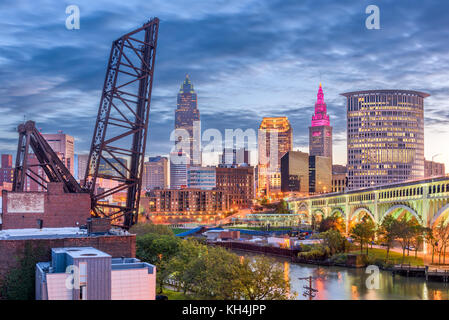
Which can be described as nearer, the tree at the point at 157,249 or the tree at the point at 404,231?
the tree at the point at 157,249

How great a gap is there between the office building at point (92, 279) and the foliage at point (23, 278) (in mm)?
1772

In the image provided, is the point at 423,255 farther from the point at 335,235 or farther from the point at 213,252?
the point at 213,252

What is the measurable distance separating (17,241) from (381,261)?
166ft

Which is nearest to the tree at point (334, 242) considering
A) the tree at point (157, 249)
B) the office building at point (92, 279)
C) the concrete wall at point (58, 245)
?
the tree at point (157, 249)

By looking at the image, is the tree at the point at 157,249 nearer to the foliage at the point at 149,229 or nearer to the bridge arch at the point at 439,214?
the foliage at the point at 149,229

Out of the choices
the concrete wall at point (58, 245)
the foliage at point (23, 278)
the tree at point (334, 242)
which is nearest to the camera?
the foliage at point (23, 278)

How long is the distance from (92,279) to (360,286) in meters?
35.5

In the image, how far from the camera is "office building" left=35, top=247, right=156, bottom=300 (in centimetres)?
2484

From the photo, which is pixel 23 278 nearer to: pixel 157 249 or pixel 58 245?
pixel 58 245

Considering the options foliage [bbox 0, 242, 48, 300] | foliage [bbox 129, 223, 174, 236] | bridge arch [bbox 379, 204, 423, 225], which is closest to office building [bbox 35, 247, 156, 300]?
foliage [bbox 0, 242, 48, 300]

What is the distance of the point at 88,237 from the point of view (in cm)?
3148

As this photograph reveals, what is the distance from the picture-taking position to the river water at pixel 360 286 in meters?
47.5

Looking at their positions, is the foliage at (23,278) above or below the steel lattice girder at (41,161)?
below

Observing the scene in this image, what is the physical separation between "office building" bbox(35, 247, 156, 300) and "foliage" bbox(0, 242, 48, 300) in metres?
1.77
